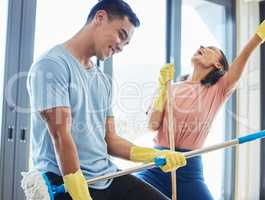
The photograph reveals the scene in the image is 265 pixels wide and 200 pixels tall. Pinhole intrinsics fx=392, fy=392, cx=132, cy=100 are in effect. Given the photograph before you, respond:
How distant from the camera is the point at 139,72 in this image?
273 centimetres

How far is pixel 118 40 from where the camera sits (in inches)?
58.2

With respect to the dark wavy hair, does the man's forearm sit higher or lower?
lower

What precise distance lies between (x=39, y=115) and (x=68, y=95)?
4.7 inches

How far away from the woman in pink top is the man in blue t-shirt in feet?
1.29

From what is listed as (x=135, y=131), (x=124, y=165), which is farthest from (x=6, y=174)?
(x=135, y=131)

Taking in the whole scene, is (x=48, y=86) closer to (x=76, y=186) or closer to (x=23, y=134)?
(x=76, y=186)

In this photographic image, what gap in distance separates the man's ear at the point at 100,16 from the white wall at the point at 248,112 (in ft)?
6.71

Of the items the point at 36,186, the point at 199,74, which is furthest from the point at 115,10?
the point at 199,74

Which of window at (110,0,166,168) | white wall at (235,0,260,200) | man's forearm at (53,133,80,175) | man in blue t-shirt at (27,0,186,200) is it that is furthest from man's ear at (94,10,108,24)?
white wall at (235,0,260,200)

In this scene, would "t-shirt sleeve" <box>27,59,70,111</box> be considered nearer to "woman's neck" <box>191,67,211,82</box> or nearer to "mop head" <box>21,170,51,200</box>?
"mop head" <box>21,170,51,200</box>

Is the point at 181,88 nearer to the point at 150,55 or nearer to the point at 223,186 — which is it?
the point at 150,55

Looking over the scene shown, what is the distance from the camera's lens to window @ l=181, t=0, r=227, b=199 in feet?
10.1

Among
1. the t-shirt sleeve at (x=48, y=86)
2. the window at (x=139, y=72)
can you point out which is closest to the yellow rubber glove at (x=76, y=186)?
the t-shirt sleeve at (x=48, y=86)

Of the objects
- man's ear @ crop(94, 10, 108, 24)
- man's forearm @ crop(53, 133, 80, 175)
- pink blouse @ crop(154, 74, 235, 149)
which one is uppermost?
man's ear @ crop(94, 10, 108, 24)
